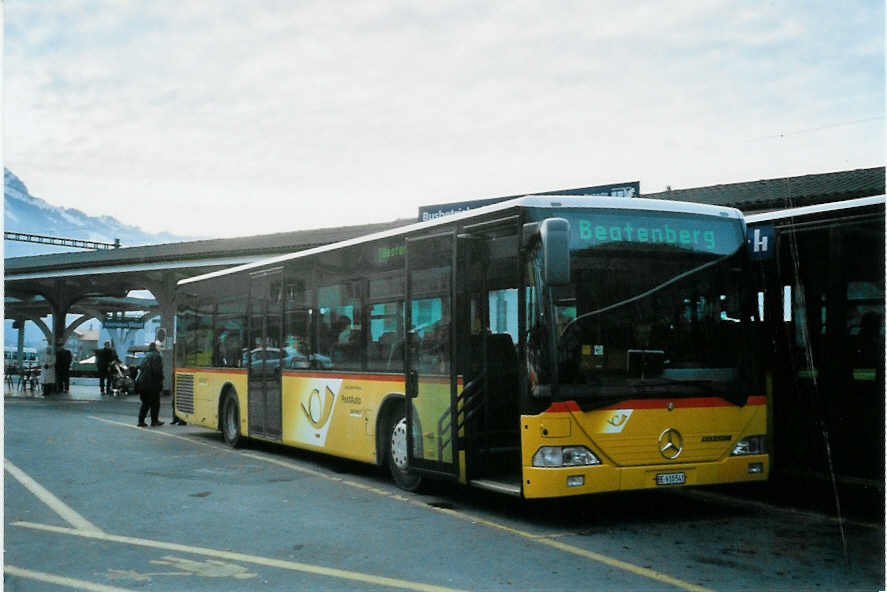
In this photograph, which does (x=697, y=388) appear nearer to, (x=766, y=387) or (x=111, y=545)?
(x=766, y=387)

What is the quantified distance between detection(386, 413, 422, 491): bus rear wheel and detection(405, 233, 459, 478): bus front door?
1.06 feet

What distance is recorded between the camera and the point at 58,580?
655cm

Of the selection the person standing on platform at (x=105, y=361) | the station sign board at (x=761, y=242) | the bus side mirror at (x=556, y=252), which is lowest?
the person standing on platform at (x=105, y=361)

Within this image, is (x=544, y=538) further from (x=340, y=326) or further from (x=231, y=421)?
(x=231, y=421)

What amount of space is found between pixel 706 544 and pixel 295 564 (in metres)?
3.12

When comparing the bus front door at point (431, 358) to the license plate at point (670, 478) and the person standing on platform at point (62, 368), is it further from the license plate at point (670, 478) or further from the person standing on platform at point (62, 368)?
the person standing on platform at point (62, 368)

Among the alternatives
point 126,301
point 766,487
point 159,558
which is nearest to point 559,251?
point 159,558

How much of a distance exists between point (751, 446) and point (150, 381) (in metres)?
14.7

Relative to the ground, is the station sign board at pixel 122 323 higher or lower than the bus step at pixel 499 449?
higher

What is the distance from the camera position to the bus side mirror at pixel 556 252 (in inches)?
299

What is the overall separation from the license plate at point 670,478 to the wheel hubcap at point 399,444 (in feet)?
9.78

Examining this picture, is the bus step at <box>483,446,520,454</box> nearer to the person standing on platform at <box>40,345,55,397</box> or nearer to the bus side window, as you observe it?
the bus side window

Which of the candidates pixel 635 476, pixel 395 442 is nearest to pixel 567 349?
pixel 635 476

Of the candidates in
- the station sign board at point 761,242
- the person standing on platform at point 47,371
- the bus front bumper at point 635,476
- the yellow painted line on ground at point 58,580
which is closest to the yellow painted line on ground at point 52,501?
Result: the yellow painted line on ground at point 58,580
